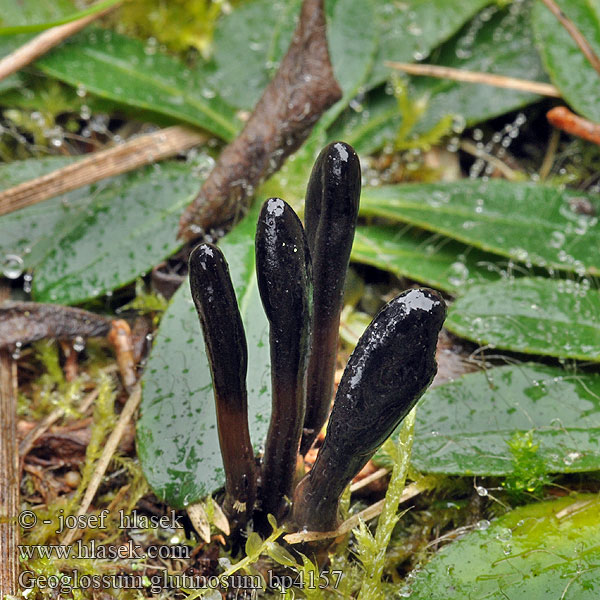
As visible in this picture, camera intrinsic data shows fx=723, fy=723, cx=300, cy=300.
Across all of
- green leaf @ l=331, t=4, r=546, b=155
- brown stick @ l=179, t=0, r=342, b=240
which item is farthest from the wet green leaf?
brown stick @ l=179, t=0, r=342, b=240

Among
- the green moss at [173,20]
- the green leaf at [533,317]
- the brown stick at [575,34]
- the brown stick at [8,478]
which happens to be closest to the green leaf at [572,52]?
the brown stick at [575,34]

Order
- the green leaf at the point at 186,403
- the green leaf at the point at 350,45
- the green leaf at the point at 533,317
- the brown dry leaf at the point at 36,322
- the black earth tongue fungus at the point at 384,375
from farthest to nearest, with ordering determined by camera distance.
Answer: the green leaf at the point at 350,45
the brown dry leaf at the point at 36,322
the green leaf at the point at 533,317
the green leaf at the point at 186,403
the black earth tongue fungus at the point at 384,375

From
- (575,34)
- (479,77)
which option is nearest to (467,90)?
(479,77)

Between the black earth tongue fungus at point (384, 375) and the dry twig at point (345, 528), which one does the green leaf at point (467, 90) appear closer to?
the dry twig at point (345, 528)

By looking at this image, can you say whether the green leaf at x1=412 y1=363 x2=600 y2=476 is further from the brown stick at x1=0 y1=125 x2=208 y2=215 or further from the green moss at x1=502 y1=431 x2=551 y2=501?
the brown stick at x1=0 y1=125 x2=208 y2=215

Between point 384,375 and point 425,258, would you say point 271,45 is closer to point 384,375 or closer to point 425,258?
Answer: point 425,258

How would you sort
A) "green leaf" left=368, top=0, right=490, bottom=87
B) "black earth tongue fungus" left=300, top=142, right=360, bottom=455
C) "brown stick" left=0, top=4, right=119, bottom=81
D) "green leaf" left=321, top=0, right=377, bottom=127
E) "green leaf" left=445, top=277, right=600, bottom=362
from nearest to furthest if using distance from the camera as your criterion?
"black earth tongue fungus" left=300, top=142, right=360, bottom=455
"green leaf" left=445, top=277, right=600, bottom=362
"brown stick" left=0, top=4, right=119, bottom=81
"green leaf" left=321, top=0, right=377, bottom=127
"green leaf" left=368, top=0, right=490, bottom=87
